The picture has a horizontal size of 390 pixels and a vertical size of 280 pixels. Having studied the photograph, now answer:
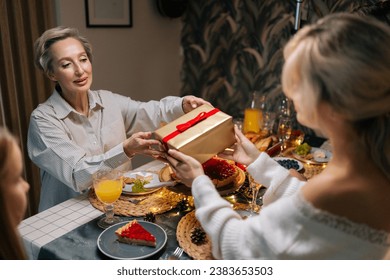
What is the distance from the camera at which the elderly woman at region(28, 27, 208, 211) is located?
1585 millimetres

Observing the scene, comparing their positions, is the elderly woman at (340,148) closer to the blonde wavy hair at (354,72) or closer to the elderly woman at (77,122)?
the blonde wavy hair at (354,72)

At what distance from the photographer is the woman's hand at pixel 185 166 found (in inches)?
47.1

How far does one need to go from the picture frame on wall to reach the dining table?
157 centimetres

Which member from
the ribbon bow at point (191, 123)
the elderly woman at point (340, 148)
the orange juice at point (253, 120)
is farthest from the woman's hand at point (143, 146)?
the orange juice at point (253, 120)

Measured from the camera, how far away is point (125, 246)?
117 centimetres

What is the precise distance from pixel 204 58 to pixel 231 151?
82.4 inches

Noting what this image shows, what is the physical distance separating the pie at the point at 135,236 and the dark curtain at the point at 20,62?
1.37m

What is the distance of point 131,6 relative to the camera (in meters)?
2.90

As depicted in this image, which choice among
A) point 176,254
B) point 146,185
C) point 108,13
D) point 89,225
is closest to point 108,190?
point 89,225

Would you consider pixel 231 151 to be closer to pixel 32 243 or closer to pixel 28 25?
pixel 32 243

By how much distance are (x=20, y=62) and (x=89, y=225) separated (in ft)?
4.42

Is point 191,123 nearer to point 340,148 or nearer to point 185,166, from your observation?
point 185,166

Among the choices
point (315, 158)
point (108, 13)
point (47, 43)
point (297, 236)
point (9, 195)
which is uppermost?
point (108, 13)
